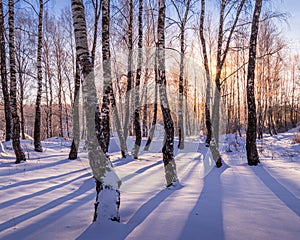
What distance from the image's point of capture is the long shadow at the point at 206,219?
2824 millimetres

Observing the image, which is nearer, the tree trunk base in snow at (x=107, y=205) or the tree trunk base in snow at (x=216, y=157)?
the tree trunk base in snow at (x=107, y=205)

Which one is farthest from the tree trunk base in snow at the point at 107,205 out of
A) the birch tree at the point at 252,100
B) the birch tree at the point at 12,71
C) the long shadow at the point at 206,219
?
the birch tree at the point at 252,100

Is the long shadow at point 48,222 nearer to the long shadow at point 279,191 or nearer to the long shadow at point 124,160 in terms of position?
the long shadow at point 279,191

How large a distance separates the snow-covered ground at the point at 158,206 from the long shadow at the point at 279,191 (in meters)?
0.02

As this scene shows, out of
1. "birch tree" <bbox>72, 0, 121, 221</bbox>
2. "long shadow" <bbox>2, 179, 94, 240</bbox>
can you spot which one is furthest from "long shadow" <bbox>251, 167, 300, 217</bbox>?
"long shadow" <bbox>2, 179, 94, 240</bbox>

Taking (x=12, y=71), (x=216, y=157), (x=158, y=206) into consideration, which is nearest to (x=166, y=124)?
(x=158, y=206)

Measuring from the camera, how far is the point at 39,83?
10.4m

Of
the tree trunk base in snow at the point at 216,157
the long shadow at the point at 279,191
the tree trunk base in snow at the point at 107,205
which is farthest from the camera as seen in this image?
the tree trunk base in snow at the point at 216,157

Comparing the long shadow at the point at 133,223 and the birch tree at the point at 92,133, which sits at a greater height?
the birch tree at the point at 92,133

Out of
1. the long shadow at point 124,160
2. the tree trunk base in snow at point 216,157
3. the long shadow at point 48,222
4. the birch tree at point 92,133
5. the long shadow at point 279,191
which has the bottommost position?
the long shadow at point 279,191

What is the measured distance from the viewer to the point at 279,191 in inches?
187

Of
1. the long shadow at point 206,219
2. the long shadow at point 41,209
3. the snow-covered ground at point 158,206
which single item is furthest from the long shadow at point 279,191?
the long shadow at point 41,209

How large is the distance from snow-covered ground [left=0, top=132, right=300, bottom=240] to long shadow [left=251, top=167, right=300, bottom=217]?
16 millimetres

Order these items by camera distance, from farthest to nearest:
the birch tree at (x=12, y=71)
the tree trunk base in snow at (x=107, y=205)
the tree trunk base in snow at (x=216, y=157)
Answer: the tree trunk base in snow at (x=216, y=157)
the birch tree at (x=12, y=71)
the tree trunk base in snow at (x=107, y=205)
